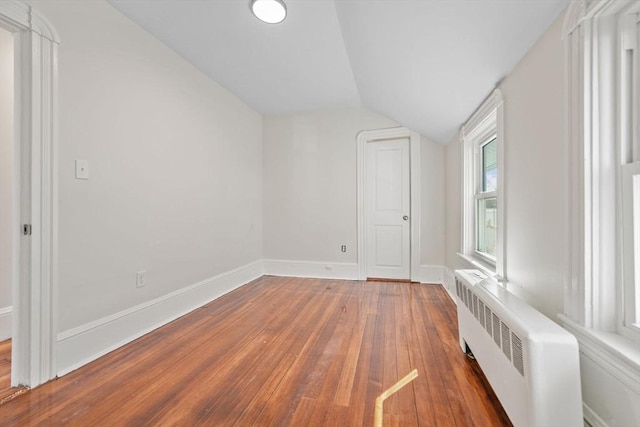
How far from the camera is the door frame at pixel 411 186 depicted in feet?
Answer: 11.2

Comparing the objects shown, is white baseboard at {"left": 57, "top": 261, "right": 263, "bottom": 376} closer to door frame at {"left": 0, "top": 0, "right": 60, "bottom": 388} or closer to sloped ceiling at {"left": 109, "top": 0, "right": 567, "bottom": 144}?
door frame at {"left": 0, "top": 0, "right": 60, "bottom": 388}

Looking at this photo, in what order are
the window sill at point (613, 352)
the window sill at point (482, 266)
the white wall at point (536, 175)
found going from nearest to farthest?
the window sill at point (613, 352) → the white wall at point (536, 175) → the window sill at point (482, 266)

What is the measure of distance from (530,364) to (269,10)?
246 centimetres

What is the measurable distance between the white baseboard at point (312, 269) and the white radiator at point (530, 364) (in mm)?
2406

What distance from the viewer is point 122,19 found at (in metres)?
1.87

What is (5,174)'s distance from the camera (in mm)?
1958

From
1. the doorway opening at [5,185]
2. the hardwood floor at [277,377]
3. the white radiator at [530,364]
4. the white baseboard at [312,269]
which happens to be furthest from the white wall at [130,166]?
the white radiator at [530,364]

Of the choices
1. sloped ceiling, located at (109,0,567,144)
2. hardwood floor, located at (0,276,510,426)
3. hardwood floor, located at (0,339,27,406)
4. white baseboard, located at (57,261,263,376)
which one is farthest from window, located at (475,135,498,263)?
hardwood floor, located at (0,339,27,406)

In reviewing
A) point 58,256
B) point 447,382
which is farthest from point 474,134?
point 58,256

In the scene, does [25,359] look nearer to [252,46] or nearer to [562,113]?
[252,46]

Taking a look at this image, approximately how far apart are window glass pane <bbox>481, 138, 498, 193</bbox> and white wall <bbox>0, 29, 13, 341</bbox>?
3791 mm

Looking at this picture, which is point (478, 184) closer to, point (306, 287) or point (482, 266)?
point (482, 266)

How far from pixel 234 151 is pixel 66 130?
1767 millimetres

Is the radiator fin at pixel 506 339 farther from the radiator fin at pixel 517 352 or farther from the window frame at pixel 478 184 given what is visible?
the window frame at pixel 478 184
